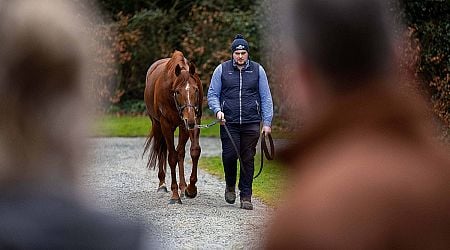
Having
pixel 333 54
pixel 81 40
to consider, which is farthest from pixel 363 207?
pixel 81 40

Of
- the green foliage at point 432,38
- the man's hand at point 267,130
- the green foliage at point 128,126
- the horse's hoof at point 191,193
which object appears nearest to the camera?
the man's hand at point 267,130

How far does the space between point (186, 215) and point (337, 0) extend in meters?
9.32

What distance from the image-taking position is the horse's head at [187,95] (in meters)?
12.2

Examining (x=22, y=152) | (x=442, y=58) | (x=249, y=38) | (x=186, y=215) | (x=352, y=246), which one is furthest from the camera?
(x=249, y=38)

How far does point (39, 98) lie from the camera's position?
8.50 feet

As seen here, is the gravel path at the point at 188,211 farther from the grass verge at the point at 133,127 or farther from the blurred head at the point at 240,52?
the grass verge at the point at 133,127

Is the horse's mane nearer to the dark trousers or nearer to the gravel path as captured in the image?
the dark trousers

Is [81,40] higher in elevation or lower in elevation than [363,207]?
higher

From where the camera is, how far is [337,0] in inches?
93.0

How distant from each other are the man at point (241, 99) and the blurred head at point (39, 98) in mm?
8956

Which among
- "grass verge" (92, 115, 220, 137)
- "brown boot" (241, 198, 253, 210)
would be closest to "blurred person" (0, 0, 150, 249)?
"brown boot" (241, 198, 253, 210)

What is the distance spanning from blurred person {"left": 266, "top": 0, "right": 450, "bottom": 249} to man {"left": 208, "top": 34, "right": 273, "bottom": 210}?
9097mm

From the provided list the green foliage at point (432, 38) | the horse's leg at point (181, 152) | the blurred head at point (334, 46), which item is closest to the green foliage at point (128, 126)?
the green foliage at point (432, 38)

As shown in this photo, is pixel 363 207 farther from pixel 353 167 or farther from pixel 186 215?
pixel 186 215
